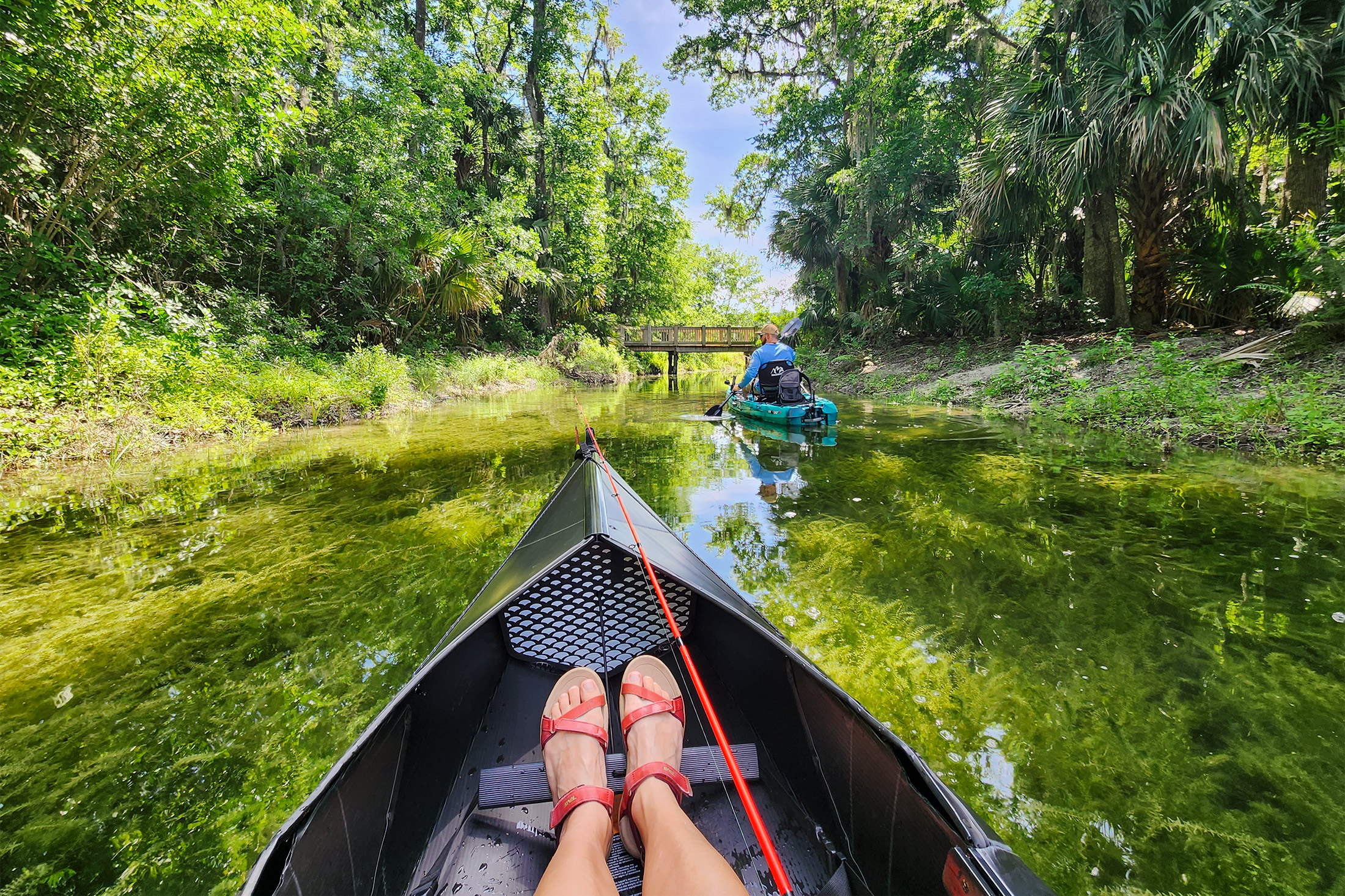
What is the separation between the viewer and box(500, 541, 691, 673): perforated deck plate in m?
1.88

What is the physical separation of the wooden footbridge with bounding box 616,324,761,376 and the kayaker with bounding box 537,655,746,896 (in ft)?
68.3

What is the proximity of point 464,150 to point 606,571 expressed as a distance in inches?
754

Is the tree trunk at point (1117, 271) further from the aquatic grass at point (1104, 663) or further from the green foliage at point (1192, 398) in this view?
the aquatic grass at point (1104, 663)

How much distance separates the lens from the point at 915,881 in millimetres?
978

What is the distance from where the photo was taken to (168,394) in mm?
5535

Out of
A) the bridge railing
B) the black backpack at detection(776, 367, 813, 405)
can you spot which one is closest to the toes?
the black backpack at detection(776, 367, 813, 405)

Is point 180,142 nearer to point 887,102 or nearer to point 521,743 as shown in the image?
point 521,743

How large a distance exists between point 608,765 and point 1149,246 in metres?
11.8

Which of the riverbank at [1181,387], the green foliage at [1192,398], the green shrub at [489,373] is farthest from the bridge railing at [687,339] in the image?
the green foliage at [1192,398]

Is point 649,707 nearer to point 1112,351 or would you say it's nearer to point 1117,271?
point 1112,351

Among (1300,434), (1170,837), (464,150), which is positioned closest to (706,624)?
(1170,837)

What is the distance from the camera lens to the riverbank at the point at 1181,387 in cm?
465

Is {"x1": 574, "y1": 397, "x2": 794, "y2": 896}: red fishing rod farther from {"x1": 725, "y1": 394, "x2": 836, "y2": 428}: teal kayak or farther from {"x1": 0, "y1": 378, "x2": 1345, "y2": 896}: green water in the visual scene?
{"x1": 725, "y1": 394, "x2": 836, "y2": 428}: teal kayak

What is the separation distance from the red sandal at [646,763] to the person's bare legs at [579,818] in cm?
6
